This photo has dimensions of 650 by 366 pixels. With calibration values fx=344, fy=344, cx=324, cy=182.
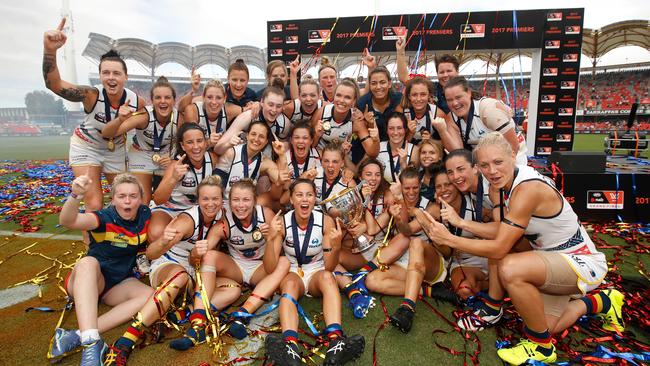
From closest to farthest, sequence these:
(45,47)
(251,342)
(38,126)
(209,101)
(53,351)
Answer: (53,351) → (251,342) → (45,47) → (209,101) → (38,126)

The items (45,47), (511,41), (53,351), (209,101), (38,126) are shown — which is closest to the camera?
(53,351)

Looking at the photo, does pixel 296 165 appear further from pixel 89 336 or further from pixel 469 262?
pixel 89 336

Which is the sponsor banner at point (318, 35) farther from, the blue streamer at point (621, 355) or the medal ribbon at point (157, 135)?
the blue streamer at point (621, 355)

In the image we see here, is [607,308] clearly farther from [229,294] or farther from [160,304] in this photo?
[160,304]

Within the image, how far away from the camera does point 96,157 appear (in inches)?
161

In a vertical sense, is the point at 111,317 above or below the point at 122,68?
below

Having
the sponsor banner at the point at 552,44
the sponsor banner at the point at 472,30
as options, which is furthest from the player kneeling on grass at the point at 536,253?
the sponsor banner at the point at 552,44

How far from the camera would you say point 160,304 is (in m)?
2.69

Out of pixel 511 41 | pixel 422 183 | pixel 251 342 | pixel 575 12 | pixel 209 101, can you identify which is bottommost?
pixel 251 342

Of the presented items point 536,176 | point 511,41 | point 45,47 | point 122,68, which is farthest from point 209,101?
point 511,41

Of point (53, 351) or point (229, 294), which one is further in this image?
point (229, 294)

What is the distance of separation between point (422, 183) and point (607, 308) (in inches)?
70.8

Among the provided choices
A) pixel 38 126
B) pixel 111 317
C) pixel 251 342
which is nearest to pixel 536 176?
pixel 251 342

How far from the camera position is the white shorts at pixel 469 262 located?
3.26 metres
